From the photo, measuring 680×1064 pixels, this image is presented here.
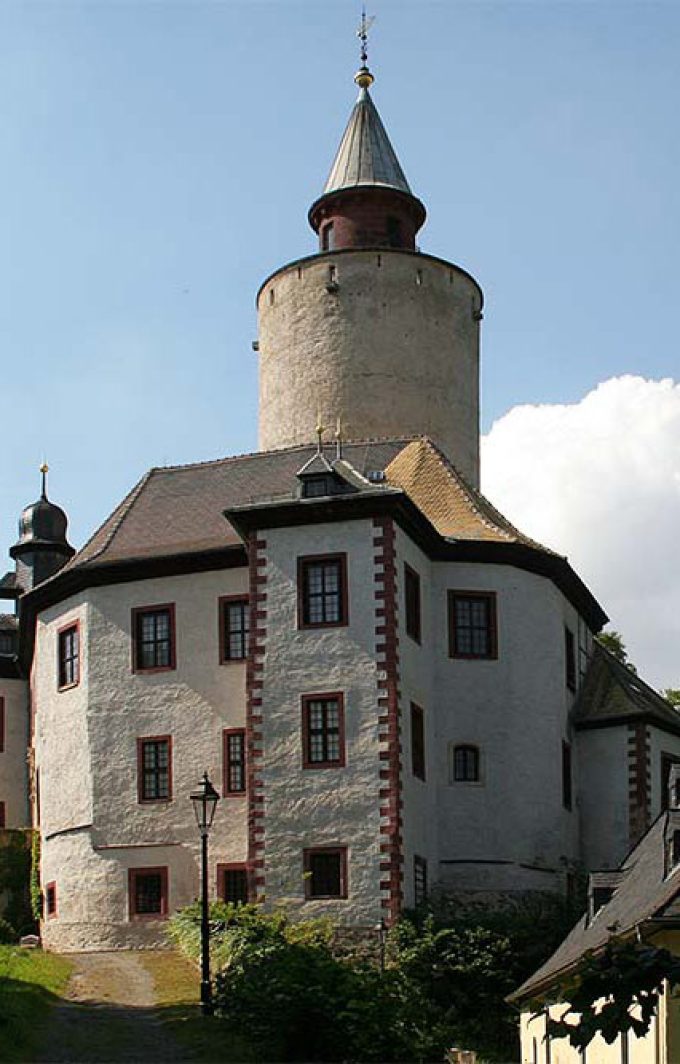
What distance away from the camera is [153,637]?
4000 cm

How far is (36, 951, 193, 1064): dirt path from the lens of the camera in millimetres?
24875

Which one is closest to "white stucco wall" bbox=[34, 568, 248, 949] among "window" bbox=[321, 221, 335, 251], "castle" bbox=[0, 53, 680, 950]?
"castle" bbox=[0, 53, 680, 950]

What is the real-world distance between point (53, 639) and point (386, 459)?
8852 millimetres

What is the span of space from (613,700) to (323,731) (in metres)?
9.59

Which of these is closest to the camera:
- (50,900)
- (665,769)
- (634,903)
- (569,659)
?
(634,903)

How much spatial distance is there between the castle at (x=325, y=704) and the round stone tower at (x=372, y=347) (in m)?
1.82

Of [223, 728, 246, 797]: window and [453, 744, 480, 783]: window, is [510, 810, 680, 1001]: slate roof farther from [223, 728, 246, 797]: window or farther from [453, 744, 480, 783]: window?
[223, 728, 246, 797]: window

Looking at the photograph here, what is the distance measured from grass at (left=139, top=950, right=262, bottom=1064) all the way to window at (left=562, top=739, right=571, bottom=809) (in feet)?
31.5

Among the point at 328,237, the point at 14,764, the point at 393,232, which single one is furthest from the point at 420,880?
the point at 328,237

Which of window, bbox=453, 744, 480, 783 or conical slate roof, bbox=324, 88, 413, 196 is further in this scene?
conical slate roof, bbox=324, 88, 413, 196

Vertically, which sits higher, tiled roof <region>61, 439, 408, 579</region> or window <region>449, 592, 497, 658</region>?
tiled roof <region>61, 439, 408, 579</region>

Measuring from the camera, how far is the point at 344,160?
53844 millimetres

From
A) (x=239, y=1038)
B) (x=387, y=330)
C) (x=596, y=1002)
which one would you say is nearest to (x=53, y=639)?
(x=387, y=330)

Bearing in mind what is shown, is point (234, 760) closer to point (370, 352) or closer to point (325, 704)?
point (325, 704)
